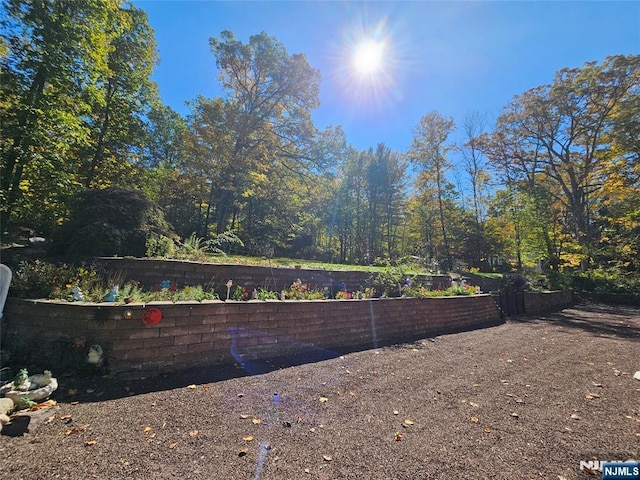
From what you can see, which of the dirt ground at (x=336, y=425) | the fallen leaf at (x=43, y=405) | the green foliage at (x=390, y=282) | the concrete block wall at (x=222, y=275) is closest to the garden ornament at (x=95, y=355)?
the dirt ground at (x=336, y=425)

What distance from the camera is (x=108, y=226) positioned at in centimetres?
540

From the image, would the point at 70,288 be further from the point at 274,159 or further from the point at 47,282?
the point at 274,159

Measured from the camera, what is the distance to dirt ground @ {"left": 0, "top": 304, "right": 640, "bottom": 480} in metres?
1.94

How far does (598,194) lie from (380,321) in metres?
22.0

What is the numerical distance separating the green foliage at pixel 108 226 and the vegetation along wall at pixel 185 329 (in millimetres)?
1944

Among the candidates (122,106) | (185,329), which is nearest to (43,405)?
(185,329)

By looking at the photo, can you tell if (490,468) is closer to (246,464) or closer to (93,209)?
(246,464)

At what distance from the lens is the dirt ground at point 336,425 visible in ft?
6.35

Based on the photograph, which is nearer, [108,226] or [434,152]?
[108,226]

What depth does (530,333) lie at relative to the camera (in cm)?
718

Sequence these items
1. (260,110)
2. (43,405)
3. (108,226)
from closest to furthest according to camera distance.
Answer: (43,405) < (108,226) < (260,110)

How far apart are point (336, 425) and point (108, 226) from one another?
5.39 m

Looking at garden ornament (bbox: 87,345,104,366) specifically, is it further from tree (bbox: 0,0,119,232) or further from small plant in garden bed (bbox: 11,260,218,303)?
tree (bbox: 0,0,119,232)

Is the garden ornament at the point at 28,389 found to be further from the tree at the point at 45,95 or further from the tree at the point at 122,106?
the tree at the point at 122,106
